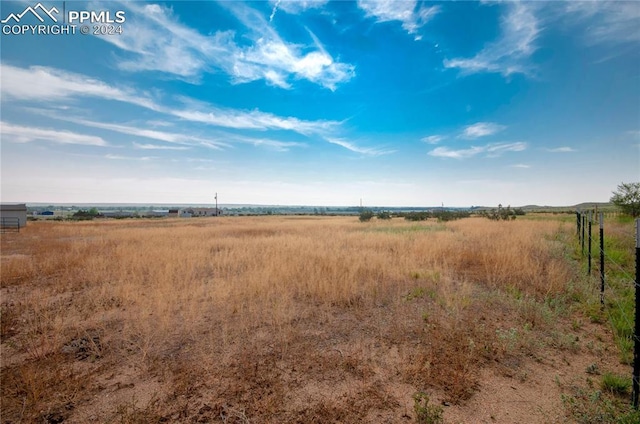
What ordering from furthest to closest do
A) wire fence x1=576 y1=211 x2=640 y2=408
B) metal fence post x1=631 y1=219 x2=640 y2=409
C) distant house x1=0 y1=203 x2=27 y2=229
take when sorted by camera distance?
1. distant house x1=0 y1=203 x2=27 y2=229
2. wire fence x1=576 y1=211 x2=640 y2=408
3. metal fence post x1=631 y1=219 x2=640 y2=409

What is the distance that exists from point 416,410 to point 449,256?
887cm

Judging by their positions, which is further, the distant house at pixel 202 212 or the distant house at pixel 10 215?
the distant house at pixel 202 212

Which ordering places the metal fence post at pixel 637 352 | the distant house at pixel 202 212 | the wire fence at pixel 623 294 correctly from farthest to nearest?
the distant house at pixel 202 212 < the wire fence at pixel 623 294 < the metal fence post at pixel 637 352

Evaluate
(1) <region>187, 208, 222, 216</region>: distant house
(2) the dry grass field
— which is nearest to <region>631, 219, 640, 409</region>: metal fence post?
(2) the dry grass field

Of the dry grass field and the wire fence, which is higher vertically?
the wire fence

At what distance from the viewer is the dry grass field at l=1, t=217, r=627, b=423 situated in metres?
3.28

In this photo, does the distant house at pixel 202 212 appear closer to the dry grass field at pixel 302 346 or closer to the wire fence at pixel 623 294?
the dry grass field at pixel 302 346

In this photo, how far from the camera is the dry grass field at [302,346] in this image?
3.28 meters

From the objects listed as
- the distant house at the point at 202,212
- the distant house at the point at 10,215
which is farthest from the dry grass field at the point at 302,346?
the distant house at the point at 202,212

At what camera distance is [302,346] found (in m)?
4.64

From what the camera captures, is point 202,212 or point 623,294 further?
point 202,212

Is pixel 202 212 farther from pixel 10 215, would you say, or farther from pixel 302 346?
pixel 302 346

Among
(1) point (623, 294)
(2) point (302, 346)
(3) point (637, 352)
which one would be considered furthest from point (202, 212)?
(3) point (637, 352)

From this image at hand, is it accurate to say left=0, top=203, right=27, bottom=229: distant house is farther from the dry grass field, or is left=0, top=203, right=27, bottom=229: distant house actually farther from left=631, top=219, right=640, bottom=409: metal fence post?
left=631, top=219, right=640, bottom=409: metal fence post
